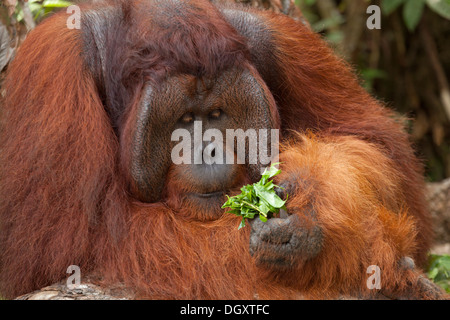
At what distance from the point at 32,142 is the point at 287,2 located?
238 cm

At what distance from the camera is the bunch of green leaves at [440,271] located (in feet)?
13.1

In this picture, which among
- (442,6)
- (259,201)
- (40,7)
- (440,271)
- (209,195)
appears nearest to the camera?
(259,201)

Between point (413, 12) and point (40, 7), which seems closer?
point (40, 7)

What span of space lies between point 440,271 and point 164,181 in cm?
209

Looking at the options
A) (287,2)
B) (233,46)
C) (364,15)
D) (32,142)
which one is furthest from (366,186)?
(364,15)

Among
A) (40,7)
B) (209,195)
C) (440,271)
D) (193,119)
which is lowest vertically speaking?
(440,271)

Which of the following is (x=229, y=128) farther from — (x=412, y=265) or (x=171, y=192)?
(x=412, y=265)

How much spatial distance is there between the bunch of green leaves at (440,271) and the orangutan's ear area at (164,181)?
1013 millimetres

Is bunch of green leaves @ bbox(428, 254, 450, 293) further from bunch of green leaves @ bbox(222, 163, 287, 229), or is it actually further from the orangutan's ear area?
bunch of green leaves @ bbox(222, 163, 287, 229)

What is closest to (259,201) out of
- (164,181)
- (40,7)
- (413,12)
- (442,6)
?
(164,181)

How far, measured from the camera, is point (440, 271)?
410 cm

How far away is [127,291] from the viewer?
2.82 meters

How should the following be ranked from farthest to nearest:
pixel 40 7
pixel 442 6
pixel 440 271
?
1. pixel 442 6
2. pixel 440 271
3. pixel 40 7

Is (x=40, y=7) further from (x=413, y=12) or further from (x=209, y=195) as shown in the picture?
(x=413, y=12)
